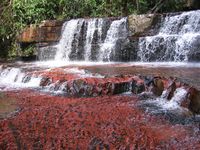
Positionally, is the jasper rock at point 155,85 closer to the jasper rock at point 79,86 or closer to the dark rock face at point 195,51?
the jasper rock at point 79,86

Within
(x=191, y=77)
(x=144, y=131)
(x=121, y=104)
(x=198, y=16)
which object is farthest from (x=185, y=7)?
(x=144, y=131)

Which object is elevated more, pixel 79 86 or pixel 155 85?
pixel 155 85

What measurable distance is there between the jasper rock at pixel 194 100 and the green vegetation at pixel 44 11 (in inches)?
440

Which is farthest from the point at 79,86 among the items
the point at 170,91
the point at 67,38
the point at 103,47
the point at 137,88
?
the point at 67,38

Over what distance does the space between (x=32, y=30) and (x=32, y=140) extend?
484 inches

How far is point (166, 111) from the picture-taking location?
7.47 metres

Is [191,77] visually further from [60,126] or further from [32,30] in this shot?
[32,30]

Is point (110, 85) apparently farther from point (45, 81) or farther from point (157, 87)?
point (45, 81)

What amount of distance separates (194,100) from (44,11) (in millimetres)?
13174

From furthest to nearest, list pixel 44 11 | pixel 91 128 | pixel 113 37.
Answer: pixel 44 11
pixel 113 37
pixel 91 128

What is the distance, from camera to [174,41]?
13820 millimetres

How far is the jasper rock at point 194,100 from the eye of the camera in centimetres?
732

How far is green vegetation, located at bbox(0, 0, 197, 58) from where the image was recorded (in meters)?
18.7

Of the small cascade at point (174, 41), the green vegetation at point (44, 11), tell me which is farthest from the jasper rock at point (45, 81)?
the green vegetation at point (44, 11)
